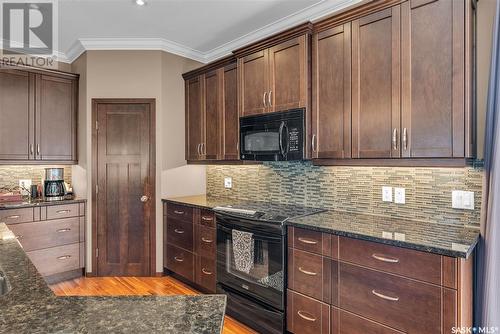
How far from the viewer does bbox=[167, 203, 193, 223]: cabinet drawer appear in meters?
3.24

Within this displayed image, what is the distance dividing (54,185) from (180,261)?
1893 millimetres

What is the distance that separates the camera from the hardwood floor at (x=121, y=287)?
3.16 m

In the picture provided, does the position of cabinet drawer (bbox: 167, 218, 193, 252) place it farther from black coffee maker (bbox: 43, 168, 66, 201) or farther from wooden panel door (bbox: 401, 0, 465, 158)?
wooden panel door (bbox: 401, 0, 465, 158)

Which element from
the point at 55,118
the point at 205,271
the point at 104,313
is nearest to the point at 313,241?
the point at 205,271

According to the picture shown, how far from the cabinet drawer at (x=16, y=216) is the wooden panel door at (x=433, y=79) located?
3.70 meters

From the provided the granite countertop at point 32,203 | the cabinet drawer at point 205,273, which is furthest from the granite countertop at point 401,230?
the granite countertop at point 32,203

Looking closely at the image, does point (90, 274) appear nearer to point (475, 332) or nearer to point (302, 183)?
point (302, 183)

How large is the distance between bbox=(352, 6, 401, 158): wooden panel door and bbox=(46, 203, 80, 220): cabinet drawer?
10.5 ft

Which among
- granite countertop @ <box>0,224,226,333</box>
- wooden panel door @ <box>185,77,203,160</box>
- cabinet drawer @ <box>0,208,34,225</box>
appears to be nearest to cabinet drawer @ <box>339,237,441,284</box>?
granite countertop @ <box>0,224,226,333</box>

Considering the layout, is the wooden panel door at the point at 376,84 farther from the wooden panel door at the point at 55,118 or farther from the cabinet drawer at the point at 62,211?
the wooden panel door at the point at 55,118

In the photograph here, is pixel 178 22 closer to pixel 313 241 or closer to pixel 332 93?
pixel 332 93

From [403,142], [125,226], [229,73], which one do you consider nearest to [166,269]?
[125,226]

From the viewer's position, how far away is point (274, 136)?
265 cm

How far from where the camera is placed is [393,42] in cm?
203
